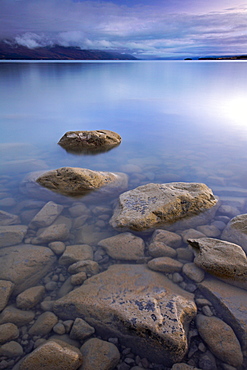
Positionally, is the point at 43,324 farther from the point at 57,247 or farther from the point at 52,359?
the point at 57,247

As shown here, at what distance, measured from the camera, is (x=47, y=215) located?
173 inches

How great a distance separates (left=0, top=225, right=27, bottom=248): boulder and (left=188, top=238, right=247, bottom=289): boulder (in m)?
2.73

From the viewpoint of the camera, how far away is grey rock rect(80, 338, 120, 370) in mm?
2275

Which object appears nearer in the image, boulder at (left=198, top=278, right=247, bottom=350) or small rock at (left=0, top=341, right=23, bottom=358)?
small rock at (left=0, top=341, right=23, bottom=358)

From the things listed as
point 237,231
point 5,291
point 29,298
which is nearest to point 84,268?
point 29,298

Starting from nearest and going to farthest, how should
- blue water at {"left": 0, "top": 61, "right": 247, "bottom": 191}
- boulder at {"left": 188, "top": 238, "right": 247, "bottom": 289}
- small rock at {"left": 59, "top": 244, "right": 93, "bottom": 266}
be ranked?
boulder at {"left": 188, "top": 238, "right": 247, "bottom": 289} < small rock at {"left": 59, "top": 244, "right": 93, "bottom": 266} < blue water at {"left": 0, "top": 61, "right": 247, "bottom": 191}

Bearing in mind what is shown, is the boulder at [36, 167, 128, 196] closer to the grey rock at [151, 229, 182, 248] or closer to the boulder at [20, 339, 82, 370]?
the grey rock at [151, 229, 182, 248]

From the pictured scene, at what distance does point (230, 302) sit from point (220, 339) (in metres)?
0.49

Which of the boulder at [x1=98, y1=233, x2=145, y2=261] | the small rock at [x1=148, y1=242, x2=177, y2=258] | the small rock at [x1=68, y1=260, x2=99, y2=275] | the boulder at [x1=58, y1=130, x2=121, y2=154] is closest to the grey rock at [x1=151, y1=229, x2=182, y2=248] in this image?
the small rock at [x1=148, y1=242, x2=177, y2=258]

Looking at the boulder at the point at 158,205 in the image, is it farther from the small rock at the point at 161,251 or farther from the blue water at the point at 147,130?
the blue water at the point at 147,130

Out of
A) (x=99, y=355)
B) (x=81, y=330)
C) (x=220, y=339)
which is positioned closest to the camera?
(x=99, y=355)

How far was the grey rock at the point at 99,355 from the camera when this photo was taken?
2.28m

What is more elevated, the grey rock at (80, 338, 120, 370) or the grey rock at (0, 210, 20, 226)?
the grey rock at (0, 210, 20, 226)

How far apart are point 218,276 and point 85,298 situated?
1.73 metres
